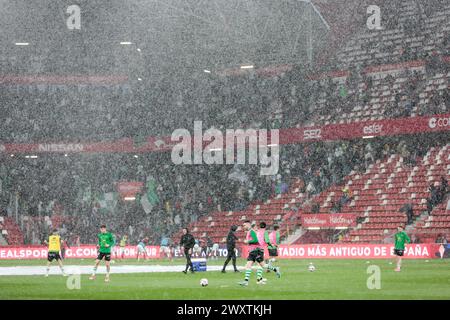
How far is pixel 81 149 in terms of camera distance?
240 feet

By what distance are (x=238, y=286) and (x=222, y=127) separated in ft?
128

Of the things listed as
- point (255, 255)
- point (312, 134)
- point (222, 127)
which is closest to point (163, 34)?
point (222, 127)

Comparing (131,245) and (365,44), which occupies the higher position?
(365,44)

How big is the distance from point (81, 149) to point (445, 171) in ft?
96.1

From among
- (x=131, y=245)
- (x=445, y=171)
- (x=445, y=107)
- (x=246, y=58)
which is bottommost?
(x=131, y=245)

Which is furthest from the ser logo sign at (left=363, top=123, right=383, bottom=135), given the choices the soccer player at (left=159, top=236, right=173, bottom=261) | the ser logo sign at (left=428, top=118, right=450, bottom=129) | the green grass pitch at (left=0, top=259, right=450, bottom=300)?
the green grass pitch at (left=0, top=259, right=450, bottom=300)

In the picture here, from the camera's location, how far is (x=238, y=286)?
98.8 feet

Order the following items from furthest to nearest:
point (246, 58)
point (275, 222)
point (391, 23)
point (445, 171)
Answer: point (246, 58), point (391, 23), point (275, 222), point (445, 171)

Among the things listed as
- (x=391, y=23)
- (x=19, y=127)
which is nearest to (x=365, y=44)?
(x=391, y=23)

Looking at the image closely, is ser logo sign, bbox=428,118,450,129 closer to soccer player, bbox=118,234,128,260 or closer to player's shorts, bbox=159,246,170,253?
player's shorts, bbox=159,246,170,253

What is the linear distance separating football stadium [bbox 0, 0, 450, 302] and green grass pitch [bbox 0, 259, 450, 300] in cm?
1660

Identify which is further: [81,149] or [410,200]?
[81,149]

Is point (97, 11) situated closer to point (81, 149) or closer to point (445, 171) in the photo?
point (81, 149)

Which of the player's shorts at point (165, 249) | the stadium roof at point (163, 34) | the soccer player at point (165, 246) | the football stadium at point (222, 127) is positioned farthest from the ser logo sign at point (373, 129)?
the player's shorts at point (165, 249)
